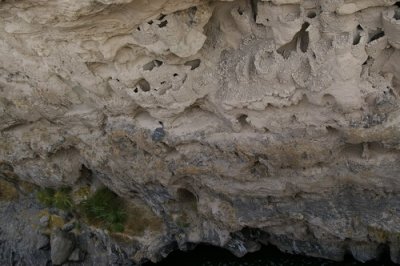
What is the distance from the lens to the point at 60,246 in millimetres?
9531

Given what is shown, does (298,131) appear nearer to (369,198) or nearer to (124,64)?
(369,198)

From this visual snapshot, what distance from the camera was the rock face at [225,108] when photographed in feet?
20.4

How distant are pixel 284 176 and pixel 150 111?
7.07 feet

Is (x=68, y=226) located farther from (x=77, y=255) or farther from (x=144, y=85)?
(x=144, y=85)

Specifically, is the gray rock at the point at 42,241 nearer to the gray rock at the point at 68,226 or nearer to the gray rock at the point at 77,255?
the gray rock at the point at 68,226

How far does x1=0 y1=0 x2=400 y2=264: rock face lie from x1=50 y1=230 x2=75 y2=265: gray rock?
1298mm

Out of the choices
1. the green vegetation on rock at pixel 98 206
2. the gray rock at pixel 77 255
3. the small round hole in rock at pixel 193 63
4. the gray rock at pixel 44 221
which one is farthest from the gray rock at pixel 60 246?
the small round hole in rock at pixel 193 63

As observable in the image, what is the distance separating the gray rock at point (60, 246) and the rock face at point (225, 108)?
1298 mm

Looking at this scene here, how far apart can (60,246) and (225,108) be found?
178 inches

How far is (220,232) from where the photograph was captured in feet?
29.8

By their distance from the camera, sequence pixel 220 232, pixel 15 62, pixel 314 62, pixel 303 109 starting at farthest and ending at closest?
pixel 220 232 < pixel 15 62 < pixel 303 109 < pixel 314 62

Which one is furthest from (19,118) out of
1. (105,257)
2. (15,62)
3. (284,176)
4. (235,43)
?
(284,176)

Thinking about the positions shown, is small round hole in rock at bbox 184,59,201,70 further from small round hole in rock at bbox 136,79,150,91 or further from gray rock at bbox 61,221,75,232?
gray rock at bbox 61,221,75,232

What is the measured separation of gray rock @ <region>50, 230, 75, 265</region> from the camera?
31.3 ft
